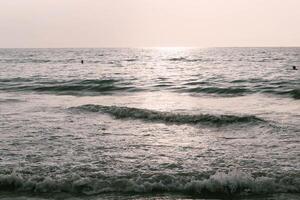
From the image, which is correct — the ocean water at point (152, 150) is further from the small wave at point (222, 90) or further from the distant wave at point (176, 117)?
the small wave at point (222, 90)

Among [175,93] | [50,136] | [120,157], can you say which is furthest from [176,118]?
[175,93]

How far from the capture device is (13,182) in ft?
29.1

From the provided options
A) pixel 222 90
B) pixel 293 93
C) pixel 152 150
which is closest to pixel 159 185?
pixel 152 150

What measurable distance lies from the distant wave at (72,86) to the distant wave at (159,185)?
22.0 m

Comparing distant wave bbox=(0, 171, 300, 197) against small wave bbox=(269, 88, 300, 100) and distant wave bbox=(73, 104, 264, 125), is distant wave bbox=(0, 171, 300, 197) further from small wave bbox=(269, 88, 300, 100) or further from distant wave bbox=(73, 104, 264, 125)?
small wave bbox=(269, 88, 300, 100)

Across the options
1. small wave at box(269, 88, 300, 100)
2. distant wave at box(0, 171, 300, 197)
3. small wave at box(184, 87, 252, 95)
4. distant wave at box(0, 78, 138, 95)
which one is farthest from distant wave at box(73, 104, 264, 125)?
distant wave at box(0, 78, 138, 95)

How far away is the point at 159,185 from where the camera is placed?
8.66 meters

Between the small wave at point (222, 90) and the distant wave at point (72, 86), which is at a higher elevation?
the small wave at point (222, 90)

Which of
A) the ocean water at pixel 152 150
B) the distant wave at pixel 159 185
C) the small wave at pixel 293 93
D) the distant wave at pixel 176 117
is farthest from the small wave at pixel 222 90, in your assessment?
the distant wave at pixel 159 185

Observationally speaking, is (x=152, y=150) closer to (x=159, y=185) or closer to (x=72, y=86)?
(x=159, y=185)

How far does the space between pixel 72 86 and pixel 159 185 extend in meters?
26.6

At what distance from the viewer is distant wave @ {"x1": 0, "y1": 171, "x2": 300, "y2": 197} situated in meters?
8.45

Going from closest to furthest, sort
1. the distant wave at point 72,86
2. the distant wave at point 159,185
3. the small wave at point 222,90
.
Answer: the distant wave at point 159,185 → the small wave at point 222,90 → the distant wave at point 72,86

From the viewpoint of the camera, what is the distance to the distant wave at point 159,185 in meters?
8.45
